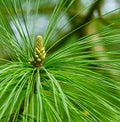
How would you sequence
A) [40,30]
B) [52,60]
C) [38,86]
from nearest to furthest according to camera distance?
[38,86] → [52,60] → [40,30]

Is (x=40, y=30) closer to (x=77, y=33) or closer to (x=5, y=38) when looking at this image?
(x=77, y=33)

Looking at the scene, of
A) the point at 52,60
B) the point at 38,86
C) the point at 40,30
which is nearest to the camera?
the point at 38,86

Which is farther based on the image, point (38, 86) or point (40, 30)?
point (40, 30)

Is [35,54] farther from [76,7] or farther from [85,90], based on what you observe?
[76,7]

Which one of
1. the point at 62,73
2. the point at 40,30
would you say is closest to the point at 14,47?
the point at 62,73

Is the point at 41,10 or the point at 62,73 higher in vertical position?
the point at 41,10

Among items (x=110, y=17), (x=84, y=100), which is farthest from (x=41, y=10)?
(x=84, y=100)

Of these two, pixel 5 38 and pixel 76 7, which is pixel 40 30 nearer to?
Answer: pixel 76 7

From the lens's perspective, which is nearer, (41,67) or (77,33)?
(41,67)

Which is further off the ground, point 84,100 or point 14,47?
point 14,47
